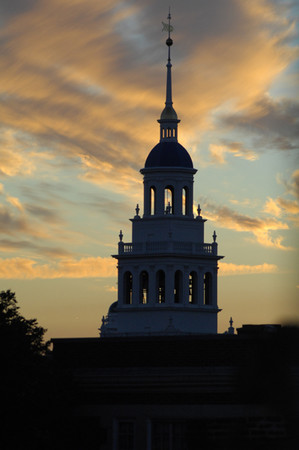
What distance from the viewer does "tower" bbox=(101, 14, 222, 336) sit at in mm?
101062

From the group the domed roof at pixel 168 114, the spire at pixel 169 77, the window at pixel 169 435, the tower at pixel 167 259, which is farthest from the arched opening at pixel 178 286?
the window at pixel 169 435

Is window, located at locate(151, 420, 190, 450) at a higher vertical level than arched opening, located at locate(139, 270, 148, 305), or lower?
lower

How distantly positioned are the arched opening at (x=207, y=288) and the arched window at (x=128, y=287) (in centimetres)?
703

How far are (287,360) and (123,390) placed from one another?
17.4 meters

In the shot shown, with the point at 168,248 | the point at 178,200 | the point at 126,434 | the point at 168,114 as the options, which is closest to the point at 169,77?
the point at 168,114

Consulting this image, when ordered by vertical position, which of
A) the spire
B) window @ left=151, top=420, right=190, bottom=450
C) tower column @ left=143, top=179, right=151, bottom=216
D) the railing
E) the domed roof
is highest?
the spire

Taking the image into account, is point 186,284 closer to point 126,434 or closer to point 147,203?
point 147,203

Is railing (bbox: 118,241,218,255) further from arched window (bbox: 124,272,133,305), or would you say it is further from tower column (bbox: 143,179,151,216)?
tower column (bbox: 143,179,151,216)

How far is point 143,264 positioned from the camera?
340ft

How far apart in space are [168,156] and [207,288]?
13.3 meters

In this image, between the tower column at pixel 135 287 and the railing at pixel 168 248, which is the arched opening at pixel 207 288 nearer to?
the railing at pixel 168 248

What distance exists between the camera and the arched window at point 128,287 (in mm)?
105188

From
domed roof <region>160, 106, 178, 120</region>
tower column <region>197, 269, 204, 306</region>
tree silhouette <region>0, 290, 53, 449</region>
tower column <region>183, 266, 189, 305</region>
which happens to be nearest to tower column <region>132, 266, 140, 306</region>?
tower column <region>183, 266, 189, 305</region>

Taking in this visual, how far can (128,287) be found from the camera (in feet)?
348
